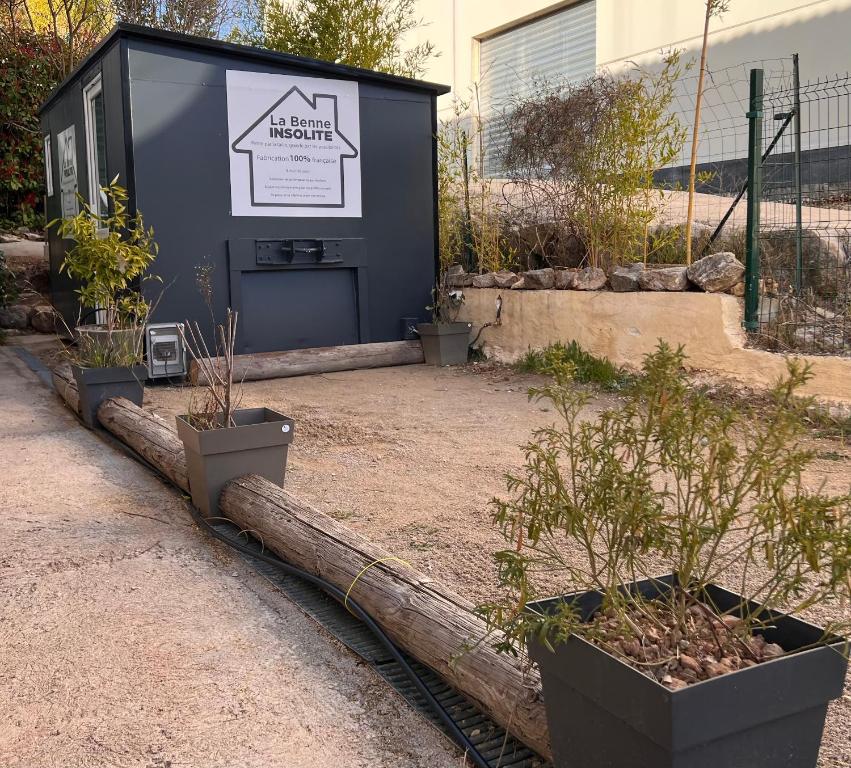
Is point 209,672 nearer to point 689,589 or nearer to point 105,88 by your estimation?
point 689,589

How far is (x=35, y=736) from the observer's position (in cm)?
221

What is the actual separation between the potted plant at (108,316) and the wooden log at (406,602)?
8.18ft

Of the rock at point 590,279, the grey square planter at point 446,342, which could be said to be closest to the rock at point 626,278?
the rock at point 590,279

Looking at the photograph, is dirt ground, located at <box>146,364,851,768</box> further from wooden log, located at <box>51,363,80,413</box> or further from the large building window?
the large building window

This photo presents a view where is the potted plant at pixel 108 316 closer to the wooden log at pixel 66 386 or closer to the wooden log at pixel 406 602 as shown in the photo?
the wooden log at pixel 66 386

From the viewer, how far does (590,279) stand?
7305 mm

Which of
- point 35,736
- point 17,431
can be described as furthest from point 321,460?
point 35,736

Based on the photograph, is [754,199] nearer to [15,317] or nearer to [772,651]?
[772,651]

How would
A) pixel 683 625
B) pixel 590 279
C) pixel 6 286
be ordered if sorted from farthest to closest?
pixel 6 286, pixel 590 279, pixel 683 625

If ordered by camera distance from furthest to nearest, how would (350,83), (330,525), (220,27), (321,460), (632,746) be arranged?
(220,27) → (350,83) → (321,460) → (330,525) → (632,746)

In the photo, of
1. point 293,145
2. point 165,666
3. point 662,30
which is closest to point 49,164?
point 293,145

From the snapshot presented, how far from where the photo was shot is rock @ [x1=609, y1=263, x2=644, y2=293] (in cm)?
685

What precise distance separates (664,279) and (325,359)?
316cm

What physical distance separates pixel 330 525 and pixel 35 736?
1289mm
